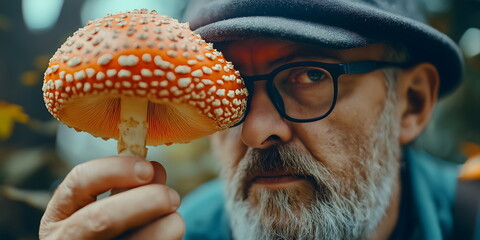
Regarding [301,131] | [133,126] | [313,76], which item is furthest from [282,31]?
[133,126]

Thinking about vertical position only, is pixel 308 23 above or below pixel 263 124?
above

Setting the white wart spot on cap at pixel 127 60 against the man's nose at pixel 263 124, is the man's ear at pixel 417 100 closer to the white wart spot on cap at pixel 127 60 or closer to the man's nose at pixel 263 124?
the man's nose at pixel 263 124

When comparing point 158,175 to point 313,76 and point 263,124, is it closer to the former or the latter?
point 263,124

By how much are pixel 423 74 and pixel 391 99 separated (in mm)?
353

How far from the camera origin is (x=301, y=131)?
4.85 feet

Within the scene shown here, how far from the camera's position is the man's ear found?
197 cm

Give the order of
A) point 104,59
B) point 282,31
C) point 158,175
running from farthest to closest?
point 282,31
point 158,175
point 104,59

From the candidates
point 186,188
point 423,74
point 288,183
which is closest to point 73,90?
point 288,183

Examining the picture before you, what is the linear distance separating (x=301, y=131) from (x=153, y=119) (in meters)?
0.63

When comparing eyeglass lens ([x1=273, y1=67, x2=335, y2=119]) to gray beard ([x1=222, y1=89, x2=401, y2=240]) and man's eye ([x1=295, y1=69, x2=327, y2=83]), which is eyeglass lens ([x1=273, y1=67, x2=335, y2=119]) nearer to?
man's eye ([x1=295, y1=69, x2=327, y2=83])

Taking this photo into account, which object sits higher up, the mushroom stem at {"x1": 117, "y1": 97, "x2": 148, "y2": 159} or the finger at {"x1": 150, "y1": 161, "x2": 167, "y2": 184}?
the mushroom stem at {"x1": 117, "y1": 97, "x2": 148, "y2": 159}

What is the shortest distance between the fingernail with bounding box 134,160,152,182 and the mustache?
1.86 feet

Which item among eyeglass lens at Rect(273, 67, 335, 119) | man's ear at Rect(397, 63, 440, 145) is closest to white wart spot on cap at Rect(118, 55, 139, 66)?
eyeglass lens at Rect(273, 67, 335, 119)

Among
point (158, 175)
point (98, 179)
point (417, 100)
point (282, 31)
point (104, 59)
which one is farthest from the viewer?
point (417, 100)
